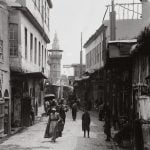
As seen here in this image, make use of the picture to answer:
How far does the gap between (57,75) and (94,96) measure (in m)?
42.1

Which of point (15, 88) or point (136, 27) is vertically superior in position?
point (136, 27)

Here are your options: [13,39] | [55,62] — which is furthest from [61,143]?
[55,62]

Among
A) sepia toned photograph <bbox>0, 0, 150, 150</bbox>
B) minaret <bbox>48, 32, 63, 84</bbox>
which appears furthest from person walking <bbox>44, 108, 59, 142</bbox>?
minaret <bbox>48, 32, 63, 84</bbox>

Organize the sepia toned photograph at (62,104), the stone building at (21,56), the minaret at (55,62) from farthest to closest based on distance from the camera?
the minaret at (55,62), the stone building at (21,56), the sepia toned photograph at (62,104)

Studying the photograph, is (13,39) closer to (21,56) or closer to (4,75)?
(21,56)

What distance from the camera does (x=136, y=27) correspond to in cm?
3719

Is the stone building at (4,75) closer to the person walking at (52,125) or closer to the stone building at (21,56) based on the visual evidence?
the stone building at (21,56)

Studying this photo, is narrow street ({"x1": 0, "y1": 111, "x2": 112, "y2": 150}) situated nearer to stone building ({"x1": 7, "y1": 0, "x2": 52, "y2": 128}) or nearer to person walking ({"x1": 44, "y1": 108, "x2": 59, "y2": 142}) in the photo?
person walking ({"x1": 44, "y1": 108, "x2": 59, "y2": 142})

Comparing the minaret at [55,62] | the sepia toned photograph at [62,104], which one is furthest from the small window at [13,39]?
the minaret at [55,62]

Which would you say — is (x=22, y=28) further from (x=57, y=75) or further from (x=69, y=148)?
(x=57, y=75)

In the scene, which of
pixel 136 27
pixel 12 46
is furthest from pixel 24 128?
pixel 136 27

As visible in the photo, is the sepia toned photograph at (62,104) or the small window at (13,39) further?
the small window at (13,39)

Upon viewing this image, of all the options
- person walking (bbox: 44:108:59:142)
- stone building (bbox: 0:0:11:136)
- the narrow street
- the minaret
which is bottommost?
the narrow street

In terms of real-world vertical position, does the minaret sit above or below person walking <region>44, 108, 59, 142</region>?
above
